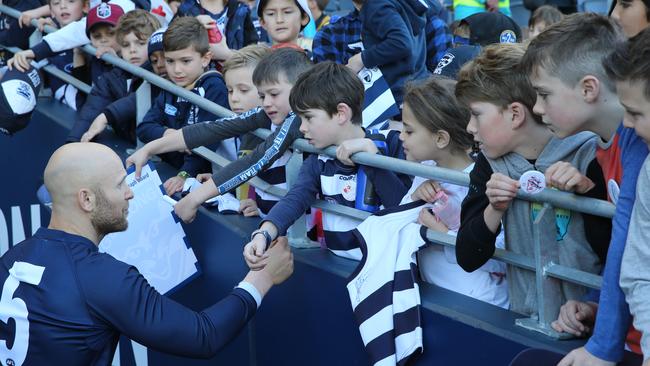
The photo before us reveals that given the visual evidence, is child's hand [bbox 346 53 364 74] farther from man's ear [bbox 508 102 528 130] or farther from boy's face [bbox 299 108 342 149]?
man's ear [bbox 508 102 528 130]

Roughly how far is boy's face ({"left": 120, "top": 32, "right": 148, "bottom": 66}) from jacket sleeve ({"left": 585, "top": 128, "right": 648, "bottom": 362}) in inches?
176

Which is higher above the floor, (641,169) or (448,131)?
(641,169)

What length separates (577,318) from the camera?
307 centimetres

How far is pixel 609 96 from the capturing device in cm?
293

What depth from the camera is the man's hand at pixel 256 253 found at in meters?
3.92

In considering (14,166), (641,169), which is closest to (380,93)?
(641,169)

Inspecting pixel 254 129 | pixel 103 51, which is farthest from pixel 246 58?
pixel 103 51

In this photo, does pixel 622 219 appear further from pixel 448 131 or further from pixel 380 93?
pixel 380 93

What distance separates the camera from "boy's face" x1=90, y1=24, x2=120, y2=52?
274 inches

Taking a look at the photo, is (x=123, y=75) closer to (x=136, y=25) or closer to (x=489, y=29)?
(x=136, y=25)

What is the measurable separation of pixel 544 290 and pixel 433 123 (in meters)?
0.86

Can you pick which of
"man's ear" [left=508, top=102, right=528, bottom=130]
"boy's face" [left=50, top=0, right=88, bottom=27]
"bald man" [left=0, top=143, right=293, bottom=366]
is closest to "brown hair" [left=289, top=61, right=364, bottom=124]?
"bald man" [left=0, top=143, right=293, bottom=366]

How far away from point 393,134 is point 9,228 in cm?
452

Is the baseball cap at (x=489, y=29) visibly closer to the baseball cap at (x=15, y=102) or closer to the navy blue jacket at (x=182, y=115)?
the navy blue jacket at (x=182, y=115)
